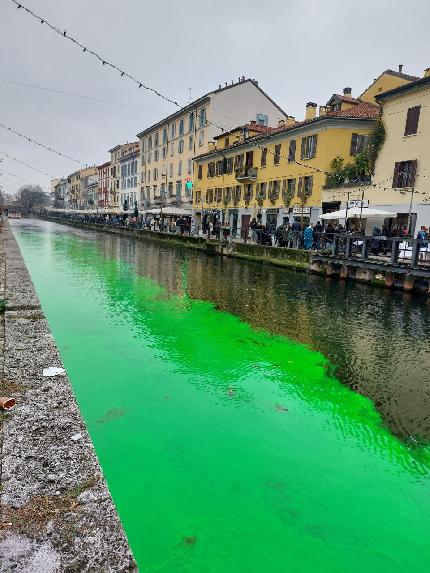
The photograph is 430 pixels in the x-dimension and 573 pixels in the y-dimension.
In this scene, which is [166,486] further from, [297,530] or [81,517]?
[81,517]

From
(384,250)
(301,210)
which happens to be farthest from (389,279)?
(301,210)

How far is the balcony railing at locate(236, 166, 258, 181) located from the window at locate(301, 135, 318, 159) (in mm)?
6499

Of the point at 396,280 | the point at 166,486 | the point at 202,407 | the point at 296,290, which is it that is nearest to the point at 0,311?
the point at 202,407

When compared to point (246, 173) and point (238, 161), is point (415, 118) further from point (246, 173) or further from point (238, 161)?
point (238, 161)

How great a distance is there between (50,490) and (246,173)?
35430mm

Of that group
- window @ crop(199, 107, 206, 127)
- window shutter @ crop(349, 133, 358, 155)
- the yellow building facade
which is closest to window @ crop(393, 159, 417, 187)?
window shutter @ crop(349, 133, 358, 155)

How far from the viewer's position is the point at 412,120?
2214 centimetres

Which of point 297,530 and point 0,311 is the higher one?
point 0,311

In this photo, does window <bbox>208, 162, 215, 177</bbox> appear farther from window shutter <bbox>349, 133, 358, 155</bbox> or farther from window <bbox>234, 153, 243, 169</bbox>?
window shutter <bbox>349, 133, 358, 155</bbox>

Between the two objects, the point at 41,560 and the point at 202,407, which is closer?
the point at 41,560

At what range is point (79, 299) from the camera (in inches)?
469

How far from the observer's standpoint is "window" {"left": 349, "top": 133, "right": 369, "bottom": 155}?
27.0 meters

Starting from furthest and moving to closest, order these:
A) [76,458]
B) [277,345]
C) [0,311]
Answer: [277,345], [0,311], [76,458]

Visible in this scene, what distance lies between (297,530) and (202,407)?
2336 millimetres
